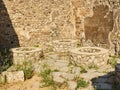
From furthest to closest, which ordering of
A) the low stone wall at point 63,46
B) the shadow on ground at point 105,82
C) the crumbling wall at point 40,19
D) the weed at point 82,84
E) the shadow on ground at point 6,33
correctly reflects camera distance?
the crumbling wall at point 40,19, the shadow on ground at point 6,33, the low stone wall at point 63,46, the weed at point 82,84, the shadow on ground at point 105,82

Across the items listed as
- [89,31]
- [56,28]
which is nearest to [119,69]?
[89,31]

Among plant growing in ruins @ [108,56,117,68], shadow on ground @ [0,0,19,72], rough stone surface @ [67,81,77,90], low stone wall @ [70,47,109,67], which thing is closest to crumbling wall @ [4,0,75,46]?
shadow on ground @ [0,0,19,72]

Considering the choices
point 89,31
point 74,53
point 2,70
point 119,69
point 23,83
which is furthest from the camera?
point 89,31

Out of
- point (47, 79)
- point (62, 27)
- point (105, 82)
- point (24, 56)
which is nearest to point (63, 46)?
point (62, 27)

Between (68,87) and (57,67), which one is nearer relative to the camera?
(68,87)

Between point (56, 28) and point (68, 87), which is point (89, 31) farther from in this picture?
point (68, 87)

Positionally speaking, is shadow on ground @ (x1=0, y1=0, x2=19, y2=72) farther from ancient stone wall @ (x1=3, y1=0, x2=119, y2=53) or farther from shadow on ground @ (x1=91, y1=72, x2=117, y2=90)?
shadow on ground @ (x1=91, y1=72, x2=117, y2=90)

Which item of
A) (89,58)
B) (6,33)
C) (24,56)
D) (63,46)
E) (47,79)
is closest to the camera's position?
(47,79)

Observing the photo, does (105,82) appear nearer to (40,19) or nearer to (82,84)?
(82,84)

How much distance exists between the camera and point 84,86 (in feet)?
20.4

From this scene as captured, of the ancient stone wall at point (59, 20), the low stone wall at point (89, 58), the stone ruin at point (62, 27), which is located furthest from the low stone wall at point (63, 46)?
the low stone wall at point (89, 58)

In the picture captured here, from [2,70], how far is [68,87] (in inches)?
88.8

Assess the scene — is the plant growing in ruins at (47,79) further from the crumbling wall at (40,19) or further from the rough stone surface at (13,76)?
the crumbling wall at (40,19)

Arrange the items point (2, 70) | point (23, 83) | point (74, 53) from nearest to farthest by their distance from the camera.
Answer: point (23, 83) < point (2, 70) < point (74, 53)
